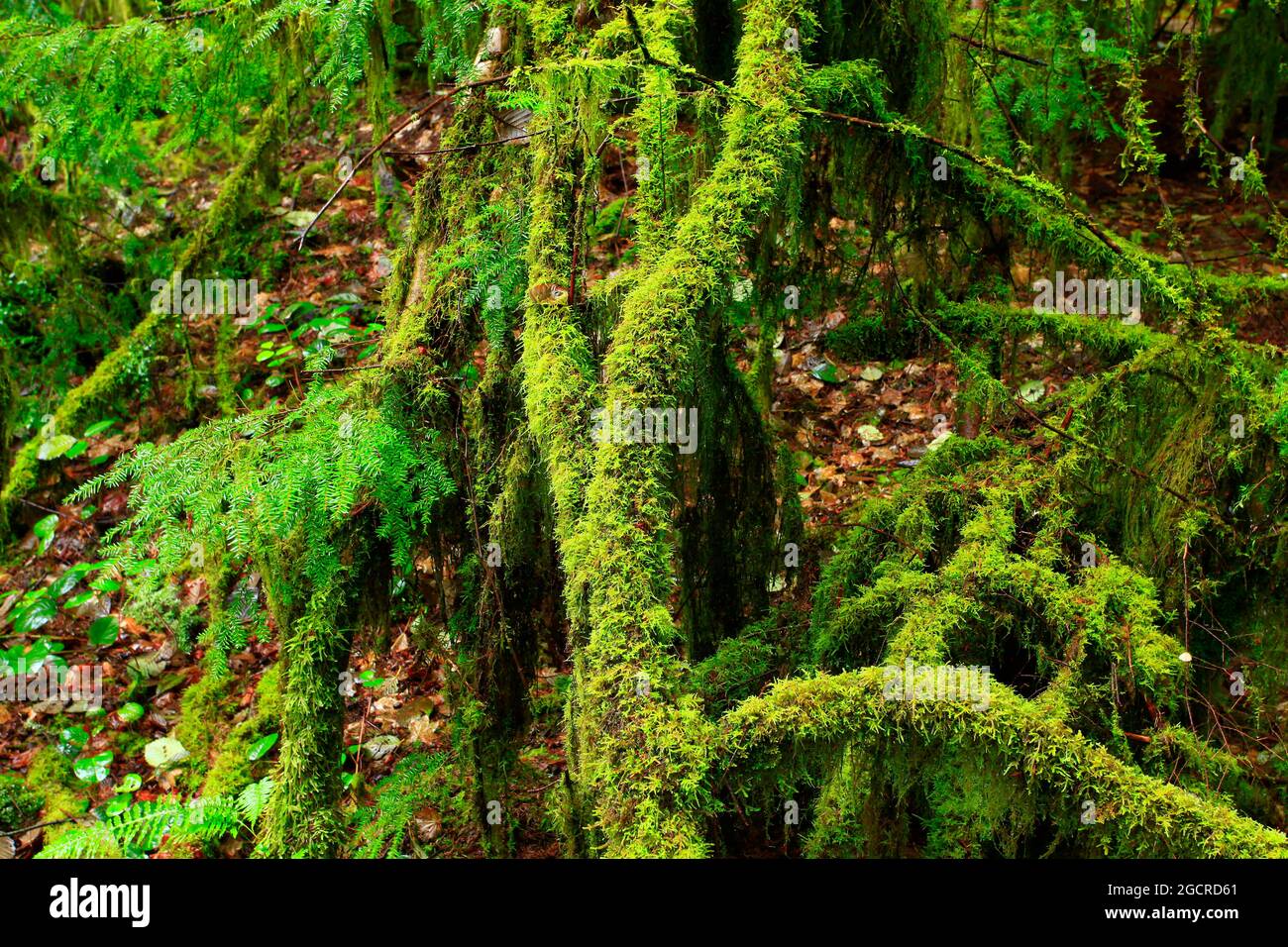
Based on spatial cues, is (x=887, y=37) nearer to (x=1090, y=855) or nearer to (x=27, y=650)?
(x=1090, y=855)

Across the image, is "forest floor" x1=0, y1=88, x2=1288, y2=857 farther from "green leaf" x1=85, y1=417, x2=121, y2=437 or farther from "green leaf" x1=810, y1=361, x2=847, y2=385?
"green leaf" x1=85, y1=417, x2=121, y2=437

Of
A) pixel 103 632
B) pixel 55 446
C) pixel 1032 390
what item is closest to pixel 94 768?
pixel 103 632

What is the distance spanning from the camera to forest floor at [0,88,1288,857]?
17.3 feet

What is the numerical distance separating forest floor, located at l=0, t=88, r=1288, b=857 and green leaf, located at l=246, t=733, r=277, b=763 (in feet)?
0.28

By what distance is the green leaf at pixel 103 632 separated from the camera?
6223 millimetres

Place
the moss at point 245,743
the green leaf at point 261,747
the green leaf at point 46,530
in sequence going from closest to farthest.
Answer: the moss at point 245,743, the green leaf at point 261,747, the green leaf at point 46,530

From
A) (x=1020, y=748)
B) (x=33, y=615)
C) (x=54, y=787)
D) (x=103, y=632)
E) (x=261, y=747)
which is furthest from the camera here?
(x=33, y=615)

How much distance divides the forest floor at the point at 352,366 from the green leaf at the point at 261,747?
3.4 inches

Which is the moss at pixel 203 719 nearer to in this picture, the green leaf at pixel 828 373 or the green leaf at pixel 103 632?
the green leaf at pixel 103 632

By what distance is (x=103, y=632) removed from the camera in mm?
6246

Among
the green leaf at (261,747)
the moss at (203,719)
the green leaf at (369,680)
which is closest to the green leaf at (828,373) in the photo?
the green leaf at (369,680)

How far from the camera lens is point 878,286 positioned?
4.32m

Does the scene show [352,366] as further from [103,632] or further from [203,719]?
[103,632]

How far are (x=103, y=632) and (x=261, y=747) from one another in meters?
1.93
